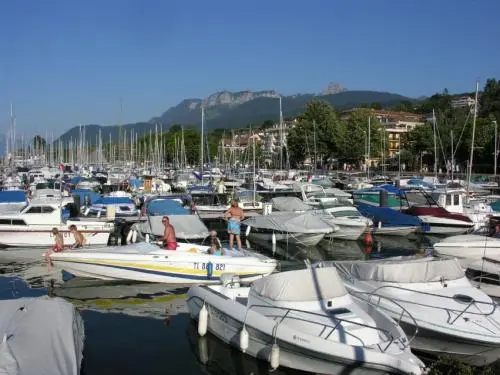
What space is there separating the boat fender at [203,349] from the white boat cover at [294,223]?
14.7 metres

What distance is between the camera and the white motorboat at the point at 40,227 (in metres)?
27.9

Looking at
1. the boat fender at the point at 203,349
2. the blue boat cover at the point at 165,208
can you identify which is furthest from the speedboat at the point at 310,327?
the blue boat cover at the point at 165,208

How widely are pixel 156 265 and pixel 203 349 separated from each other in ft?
19.4

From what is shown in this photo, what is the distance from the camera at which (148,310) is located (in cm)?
1728

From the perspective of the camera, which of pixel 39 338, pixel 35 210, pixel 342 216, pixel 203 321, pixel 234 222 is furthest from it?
pixel 342 216

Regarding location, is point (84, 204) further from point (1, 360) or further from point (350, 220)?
point (1, 360)

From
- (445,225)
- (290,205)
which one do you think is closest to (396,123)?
(445,225)

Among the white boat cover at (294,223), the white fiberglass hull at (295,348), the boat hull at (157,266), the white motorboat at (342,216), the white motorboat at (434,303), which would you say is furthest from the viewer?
the white motorboat at (342,216)

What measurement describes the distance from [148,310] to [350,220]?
54.9ft

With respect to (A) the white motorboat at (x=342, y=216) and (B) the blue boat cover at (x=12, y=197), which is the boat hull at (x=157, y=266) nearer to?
(A) the white motorboat at (x=342, y=216)

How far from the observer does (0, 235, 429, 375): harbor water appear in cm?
1267

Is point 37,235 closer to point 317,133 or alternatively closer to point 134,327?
point 134,327

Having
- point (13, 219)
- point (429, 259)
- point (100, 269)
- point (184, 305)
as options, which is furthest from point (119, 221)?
point (429, 259)

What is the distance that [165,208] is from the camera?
33.8 m
